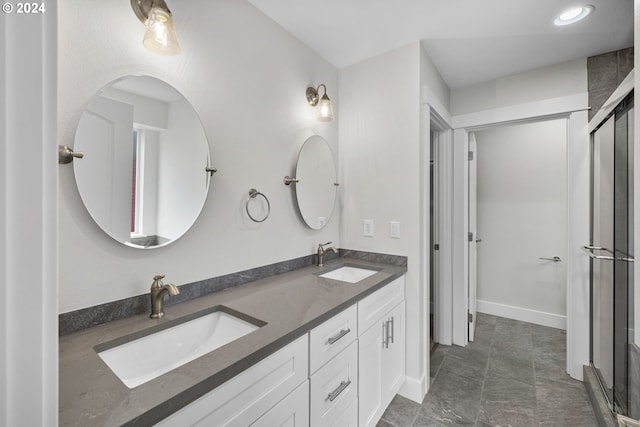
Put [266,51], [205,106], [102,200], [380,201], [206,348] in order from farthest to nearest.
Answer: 1. [380,201]
2. [266,51]
3. [205,106]
4. [206,348]
5. [102,200]

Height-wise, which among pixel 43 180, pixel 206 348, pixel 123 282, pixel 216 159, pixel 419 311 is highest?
pixel 216 159

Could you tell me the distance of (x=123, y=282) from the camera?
1.11 metres

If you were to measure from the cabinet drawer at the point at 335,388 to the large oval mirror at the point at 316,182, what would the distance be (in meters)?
0.93

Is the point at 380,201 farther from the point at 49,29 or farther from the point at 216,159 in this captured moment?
the point at 49,29

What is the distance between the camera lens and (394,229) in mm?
2055

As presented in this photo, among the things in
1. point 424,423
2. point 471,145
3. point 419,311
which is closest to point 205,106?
point 419,311

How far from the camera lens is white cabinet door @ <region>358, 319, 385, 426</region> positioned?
1471 millimetres

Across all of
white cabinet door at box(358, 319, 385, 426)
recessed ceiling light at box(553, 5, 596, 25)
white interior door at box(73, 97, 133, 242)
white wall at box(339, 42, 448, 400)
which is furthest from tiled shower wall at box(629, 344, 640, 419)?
white interior door at box(73, 97, 133, 242)

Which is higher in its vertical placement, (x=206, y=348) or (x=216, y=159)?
(x=216, y=159)

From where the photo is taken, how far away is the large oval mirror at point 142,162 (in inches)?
40.3

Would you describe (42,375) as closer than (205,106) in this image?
Yes

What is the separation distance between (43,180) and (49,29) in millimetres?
202

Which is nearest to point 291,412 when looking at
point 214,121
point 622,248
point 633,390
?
point 214,121
